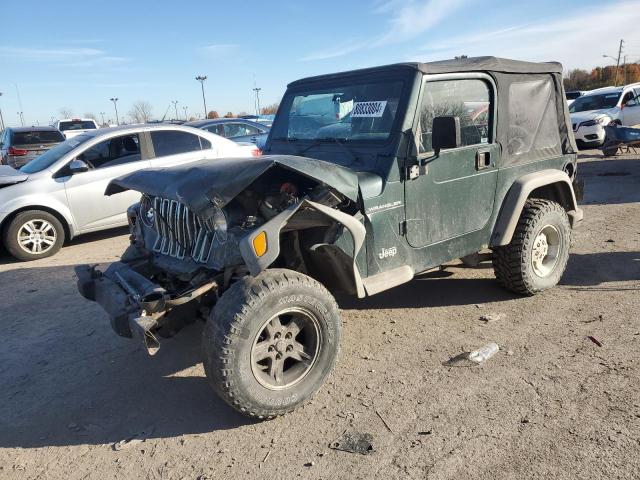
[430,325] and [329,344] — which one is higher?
[329,344]

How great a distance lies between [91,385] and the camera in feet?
11.7

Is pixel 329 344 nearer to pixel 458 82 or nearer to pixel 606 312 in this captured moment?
pixel 458 82

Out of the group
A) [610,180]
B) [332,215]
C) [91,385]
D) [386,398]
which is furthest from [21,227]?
[610,180]

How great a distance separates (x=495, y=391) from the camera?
317 cm

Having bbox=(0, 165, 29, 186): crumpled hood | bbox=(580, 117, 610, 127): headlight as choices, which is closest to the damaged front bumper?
bbox=(0, 165, 29, 186): crumpled hood

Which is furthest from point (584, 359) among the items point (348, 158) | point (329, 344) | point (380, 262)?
point (348, 158)

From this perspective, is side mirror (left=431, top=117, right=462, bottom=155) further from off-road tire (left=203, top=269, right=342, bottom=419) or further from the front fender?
off-road tire (left=203, top=269, right=342, bottom=419)

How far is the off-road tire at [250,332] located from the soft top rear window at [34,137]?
12.1m

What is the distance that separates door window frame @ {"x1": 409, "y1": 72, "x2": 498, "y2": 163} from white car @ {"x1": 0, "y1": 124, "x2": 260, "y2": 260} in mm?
5014

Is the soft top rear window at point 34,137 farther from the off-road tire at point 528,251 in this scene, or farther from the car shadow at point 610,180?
the car shadow at point 610,180

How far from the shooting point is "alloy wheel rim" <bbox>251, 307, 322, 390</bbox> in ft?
9.70

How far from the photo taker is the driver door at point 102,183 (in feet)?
23.0

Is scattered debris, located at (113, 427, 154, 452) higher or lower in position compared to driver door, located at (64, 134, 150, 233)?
lower

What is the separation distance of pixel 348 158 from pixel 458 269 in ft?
7.77
